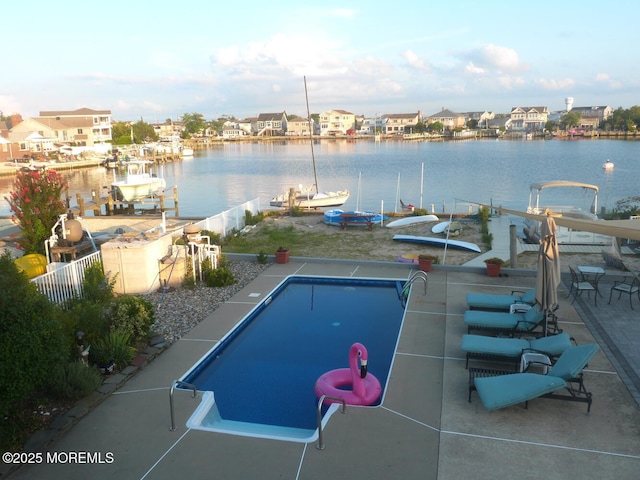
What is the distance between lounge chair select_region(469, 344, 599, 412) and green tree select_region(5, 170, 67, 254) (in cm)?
1273

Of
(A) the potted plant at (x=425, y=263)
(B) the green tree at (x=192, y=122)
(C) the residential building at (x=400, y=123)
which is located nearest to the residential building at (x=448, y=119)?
(C) the residential building at (x=400, y=123)

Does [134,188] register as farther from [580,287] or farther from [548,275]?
[548,275]

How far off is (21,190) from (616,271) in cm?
1645

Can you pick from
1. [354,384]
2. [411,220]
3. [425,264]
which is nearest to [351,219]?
[411,220]

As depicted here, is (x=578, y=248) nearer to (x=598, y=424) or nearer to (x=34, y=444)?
(x=598, y=424)

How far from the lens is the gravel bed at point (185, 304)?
9.67 m

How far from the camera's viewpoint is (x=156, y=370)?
789cm

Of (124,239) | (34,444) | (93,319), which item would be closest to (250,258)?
(124,239)

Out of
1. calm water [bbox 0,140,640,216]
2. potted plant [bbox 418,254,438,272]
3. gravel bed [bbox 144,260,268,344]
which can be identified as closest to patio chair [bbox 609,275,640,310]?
potted plant [bbox 418,254,438,272]

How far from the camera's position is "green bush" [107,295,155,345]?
841cm

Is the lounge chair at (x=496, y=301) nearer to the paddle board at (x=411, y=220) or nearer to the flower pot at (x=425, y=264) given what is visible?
the flower pot at (x=425, y=264)

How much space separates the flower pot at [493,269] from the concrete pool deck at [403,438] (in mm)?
4431

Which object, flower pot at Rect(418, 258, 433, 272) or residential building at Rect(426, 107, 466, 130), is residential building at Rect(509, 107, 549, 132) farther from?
flower pot at Rect(418, 258, 433, 272)

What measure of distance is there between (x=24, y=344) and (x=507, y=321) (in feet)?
24.0
